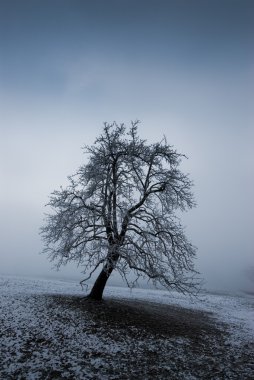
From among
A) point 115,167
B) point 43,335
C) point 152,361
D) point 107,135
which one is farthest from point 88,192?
point 152,361

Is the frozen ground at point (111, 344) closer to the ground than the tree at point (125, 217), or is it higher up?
closer to the ground

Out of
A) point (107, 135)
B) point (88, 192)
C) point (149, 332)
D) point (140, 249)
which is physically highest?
point (107, 135)

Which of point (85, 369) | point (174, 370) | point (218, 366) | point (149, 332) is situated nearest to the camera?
point (85, 369)

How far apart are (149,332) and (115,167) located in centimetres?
1076

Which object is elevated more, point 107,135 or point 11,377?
point 107,135

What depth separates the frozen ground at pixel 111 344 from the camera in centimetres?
1040

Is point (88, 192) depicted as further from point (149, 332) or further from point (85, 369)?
point (85, 369)

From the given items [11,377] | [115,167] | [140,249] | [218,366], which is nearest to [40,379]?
[11,377]

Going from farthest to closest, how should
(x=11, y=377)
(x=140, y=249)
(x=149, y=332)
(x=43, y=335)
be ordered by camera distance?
(x=140, y=249)
(x=149, y=332)
(x=43, y=335)
(x=11, y=377)

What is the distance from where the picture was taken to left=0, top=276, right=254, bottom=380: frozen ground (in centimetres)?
1040

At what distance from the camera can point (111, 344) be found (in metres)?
12.8

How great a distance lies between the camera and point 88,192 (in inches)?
787

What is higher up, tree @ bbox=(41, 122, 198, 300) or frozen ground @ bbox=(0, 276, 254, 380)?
tree @ bbox=(41, 122, 198, 300)

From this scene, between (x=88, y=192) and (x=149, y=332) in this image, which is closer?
(x=149, y=332)
